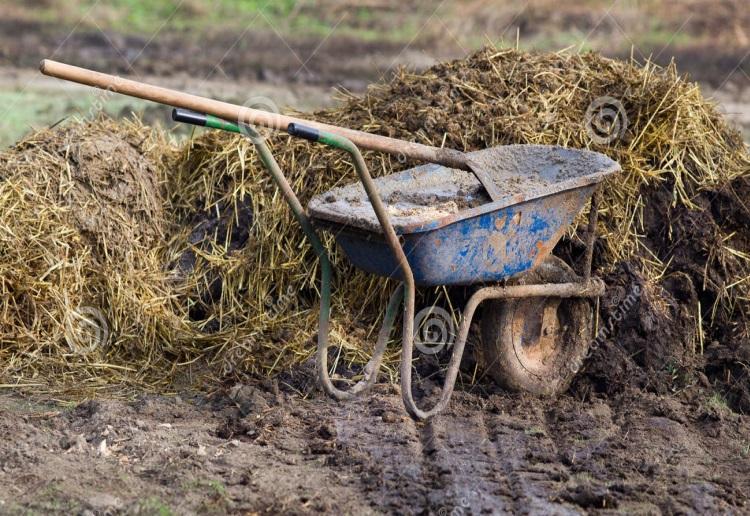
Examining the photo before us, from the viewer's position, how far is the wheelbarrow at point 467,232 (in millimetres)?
3902

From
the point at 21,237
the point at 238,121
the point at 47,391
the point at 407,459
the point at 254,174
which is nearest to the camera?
the point at 238,121

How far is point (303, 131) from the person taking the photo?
3574 mm

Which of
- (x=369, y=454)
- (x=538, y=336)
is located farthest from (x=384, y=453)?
(x=538, y=336)

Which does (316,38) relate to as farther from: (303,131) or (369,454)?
(303,131)

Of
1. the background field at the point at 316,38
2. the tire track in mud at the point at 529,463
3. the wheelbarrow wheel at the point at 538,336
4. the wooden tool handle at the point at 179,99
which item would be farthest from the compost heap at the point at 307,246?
→ the background field at the point at 316,38

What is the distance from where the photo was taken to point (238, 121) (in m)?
3.66

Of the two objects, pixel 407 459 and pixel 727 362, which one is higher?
pixel 727 362

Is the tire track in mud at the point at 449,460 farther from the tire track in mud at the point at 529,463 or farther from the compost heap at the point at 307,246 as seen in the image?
the compost heap at the point at 307,246

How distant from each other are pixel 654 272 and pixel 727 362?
22.5 inches

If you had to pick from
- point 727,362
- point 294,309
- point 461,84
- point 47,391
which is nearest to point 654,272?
point 727,362

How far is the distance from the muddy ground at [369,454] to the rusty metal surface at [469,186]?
34.6 inches

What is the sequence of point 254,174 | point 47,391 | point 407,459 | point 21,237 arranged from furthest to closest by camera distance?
point 254,174 < point 21,237 < point 47,391 < point 407,459

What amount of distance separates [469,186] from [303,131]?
145cm

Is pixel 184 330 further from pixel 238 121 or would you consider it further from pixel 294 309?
pixel 238 121
